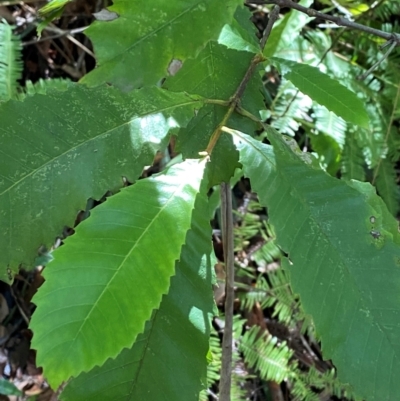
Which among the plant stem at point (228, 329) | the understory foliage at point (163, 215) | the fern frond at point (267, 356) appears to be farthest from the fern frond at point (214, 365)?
the understory foliage at point (163, 215)

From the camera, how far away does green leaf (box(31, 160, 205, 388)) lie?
0.51m

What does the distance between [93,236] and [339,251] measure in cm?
34

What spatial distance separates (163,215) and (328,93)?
1.46ft

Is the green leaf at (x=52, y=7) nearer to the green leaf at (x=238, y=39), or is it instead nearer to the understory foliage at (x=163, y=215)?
the understory foliage at (x=163, y=215)

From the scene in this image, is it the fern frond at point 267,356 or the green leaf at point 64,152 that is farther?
the fern frond at point 267,356

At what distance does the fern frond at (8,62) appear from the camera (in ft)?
5.96

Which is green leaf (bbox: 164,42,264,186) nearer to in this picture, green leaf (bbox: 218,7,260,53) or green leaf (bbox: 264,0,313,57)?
green leaf (bbox: 218,7,260,53)

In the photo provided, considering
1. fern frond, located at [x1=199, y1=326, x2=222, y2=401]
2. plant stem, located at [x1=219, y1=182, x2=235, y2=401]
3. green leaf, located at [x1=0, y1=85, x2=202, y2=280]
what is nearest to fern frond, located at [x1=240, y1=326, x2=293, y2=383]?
fern frond, located at [x1=199, y1=326, x2=222, y2=401]

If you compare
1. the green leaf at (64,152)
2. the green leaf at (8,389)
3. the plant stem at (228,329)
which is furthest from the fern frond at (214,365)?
the green leaf at (64,152)

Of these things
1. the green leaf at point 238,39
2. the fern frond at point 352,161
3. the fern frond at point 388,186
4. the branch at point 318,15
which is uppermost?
the branch at point 318,15

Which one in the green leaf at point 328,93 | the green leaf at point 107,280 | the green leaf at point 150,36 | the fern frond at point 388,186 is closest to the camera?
the green leaf at point 107,280

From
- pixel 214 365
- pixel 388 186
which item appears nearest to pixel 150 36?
pixel 214 365

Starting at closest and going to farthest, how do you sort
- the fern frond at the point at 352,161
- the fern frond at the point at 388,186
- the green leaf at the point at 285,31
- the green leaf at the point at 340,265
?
the green leaf at the point at 340,265
the green leaf at the point at 285,31
the fern frond at the point at 352,161
the fern frond at the point at 388,186

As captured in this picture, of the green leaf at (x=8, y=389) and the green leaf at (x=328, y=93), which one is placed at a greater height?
the green leaf at (x=328, y=93)
